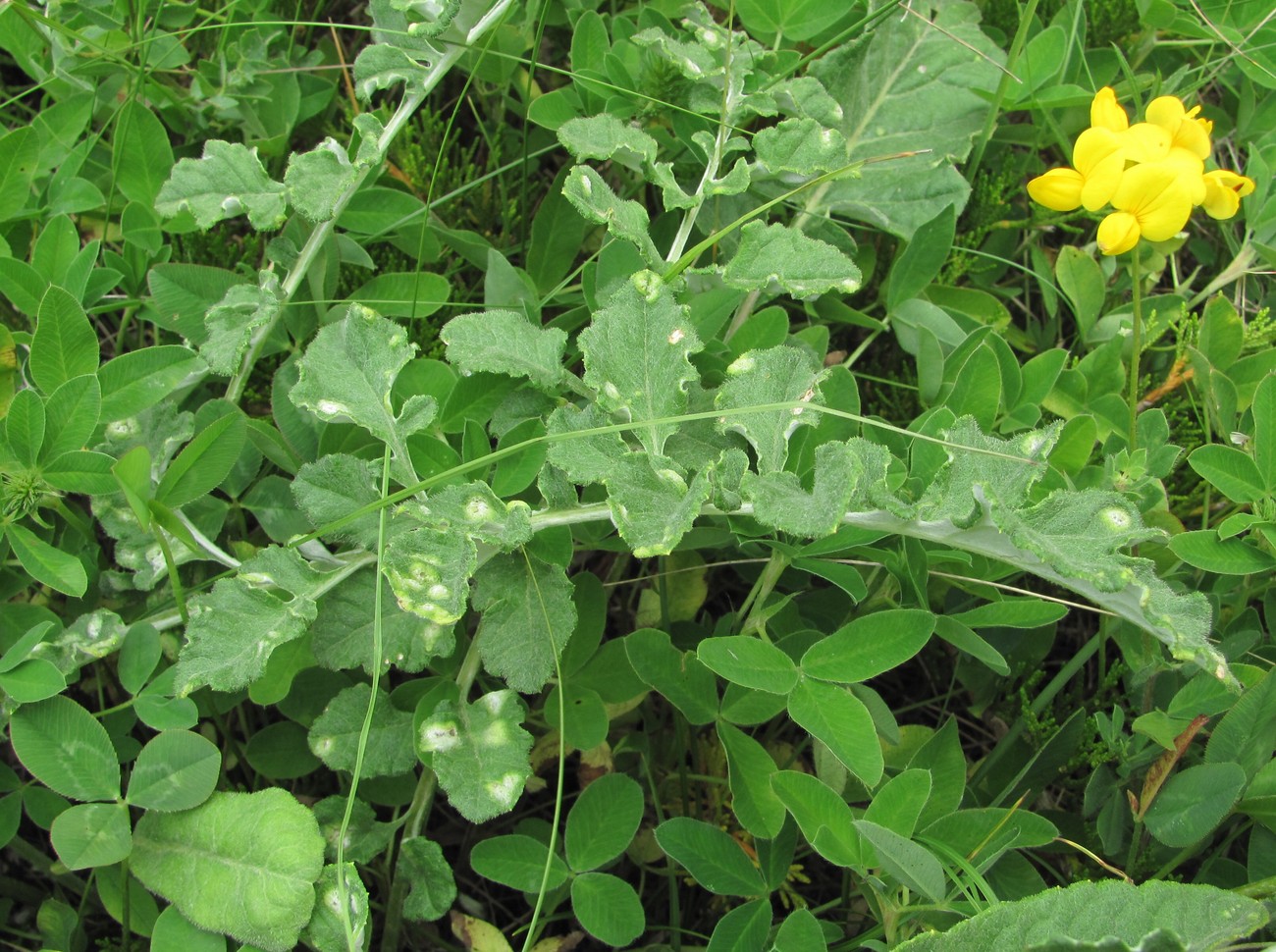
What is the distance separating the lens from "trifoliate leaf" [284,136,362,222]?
1890 millimetres

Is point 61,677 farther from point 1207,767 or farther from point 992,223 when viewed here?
point 992,223

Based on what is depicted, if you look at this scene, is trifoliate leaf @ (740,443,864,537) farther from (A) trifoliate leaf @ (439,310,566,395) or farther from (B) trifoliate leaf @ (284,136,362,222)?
(B) trifoliate leaf @ (284,136,362,222)

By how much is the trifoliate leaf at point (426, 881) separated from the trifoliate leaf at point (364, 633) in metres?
0.31

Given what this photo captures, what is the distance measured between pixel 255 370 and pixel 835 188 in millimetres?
1339

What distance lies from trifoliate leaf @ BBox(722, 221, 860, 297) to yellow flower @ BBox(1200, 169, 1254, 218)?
75cm

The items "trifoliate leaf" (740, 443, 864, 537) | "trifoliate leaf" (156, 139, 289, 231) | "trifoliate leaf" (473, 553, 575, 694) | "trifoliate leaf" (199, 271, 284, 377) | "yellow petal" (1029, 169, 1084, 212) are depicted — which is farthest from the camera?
"yellow petal" (1029, 169, 1084, 212)

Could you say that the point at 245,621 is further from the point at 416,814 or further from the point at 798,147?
the point at 798,147

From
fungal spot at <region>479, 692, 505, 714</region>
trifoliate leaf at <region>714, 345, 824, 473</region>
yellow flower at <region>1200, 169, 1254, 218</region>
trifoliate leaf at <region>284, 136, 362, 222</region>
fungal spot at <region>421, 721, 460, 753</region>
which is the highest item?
yellow flower at <region>1200, 169, 1254, 218</region>

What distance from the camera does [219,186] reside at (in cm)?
197

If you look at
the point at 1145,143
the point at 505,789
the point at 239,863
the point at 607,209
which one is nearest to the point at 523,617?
the point at 505,789

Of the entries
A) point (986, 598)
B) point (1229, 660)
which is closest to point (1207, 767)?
point (1229, 660)

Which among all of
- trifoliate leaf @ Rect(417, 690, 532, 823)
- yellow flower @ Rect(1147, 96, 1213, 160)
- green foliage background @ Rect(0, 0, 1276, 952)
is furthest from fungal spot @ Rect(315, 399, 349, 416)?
yellow flower @ Rect(1147, 96, 1213, 160)

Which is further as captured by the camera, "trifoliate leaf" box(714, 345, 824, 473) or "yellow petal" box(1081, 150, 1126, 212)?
"yellow petal" box(1081, 150, 1126, 212)

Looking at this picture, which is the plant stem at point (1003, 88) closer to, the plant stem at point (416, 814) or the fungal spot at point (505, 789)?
the plant stem at point (416, 814)
